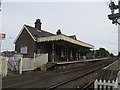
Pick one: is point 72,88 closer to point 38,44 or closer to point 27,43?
point 38,44

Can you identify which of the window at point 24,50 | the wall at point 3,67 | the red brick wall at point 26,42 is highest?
the red brick wall at point 26,42

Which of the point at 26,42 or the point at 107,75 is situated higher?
the point at 26,42

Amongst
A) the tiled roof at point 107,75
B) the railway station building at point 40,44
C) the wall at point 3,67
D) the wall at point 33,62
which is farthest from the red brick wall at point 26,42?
the tiled roof at point 107,75

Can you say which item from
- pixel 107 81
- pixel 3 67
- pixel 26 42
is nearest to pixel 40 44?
pixel 26 42

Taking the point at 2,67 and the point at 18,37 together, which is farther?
→ the point at 18,37

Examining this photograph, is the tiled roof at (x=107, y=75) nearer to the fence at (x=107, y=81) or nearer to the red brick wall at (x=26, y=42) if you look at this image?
the fence at (x=107, y=81)

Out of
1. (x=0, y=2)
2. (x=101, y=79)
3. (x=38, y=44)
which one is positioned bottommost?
(x=101, y=79)

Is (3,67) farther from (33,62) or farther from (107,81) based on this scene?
(107,81)

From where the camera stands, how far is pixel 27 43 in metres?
Answer: 26.1

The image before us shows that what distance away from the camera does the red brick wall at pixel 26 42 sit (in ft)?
82.0

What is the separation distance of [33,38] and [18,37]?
17.5ft

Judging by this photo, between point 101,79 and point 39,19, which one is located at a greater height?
point 39,19

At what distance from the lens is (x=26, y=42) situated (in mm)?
26594

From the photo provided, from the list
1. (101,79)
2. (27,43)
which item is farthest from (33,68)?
(101,79)
